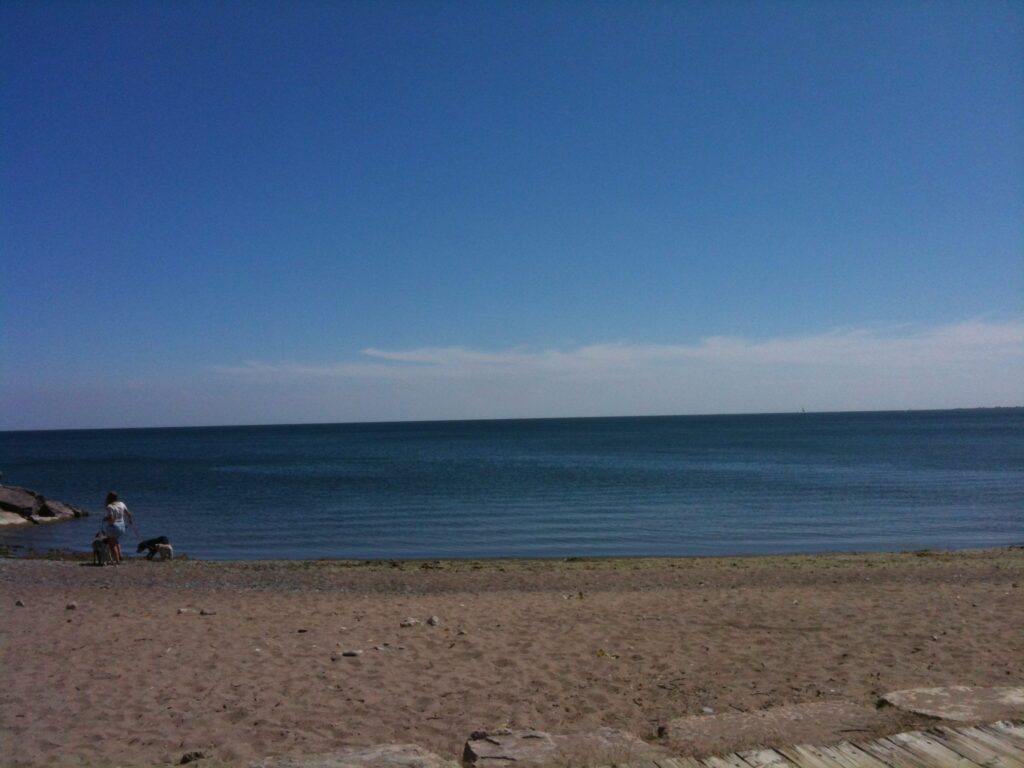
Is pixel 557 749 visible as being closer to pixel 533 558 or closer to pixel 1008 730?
pixel 1008 730

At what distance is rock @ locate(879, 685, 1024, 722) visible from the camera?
461 centimetres

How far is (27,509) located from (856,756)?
3350cm

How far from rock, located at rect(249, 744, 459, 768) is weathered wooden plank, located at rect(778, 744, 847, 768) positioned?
1.73 meters

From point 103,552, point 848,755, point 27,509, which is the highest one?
point 848,755

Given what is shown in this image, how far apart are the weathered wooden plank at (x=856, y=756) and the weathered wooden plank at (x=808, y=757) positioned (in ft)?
0.25

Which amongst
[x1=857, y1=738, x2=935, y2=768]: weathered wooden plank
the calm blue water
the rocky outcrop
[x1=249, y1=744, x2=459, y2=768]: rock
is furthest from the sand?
the rocky outcrop

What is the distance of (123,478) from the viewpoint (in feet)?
183

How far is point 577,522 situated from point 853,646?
65.9 ft

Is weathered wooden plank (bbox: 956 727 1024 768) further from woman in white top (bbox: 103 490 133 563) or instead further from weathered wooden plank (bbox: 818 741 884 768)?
woman in white top (bbox: 103 490 133 563)

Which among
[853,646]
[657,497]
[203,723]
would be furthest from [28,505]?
[853,646]

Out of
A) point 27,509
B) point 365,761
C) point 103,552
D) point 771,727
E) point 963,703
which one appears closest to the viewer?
point 365,761

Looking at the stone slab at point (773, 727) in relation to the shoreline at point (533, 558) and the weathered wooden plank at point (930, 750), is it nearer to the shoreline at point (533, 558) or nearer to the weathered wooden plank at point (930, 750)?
the weathered wooden plank at point (930, 750)

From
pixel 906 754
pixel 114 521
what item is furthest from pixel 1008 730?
pixel 114 521

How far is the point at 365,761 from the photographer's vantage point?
4078 millimetres
